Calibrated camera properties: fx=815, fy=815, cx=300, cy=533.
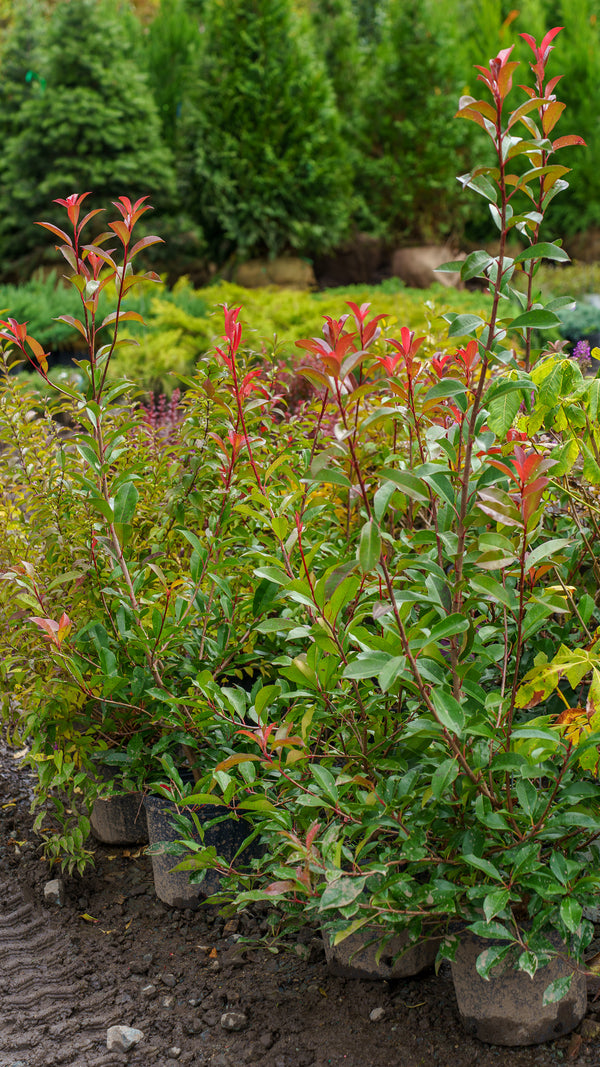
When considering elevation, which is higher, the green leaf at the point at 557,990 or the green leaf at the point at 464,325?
the green leaf at the point at 464,325

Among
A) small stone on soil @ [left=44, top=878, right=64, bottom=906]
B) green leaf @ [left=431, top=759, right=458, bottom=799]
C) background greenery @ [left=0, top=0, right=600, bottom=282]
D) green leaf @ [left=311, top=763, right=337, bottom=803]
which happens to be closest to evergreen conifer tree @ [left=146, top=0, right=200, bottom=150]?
background greenery @ [left=0, top=0, right=600, bottom=282]

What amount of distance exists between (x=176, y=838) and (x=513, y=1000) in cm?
82

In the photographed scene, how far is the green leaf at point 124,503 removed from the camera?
165 centimetres

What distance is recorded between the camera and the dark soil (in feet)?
4.94

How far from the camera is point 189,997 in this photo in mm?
1693

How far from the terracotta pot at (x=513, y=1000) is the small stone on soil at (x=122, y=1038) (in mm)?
635

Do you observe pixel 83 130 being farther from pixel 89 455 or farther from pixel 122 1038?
pixel 122 1038

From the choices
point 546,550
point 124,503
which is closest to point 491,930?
point 546,550

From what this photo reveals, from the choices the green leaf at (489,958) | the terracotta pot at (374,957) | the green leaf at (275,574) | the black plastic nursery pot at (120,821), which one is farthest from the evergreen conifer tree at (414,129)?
the green leaf at (489,958)

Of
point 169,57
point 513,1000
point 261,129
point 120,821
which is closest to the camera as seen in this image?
point 513,1000

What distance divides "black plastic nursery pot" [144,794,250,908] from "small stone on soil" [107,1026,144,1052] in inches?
13.9

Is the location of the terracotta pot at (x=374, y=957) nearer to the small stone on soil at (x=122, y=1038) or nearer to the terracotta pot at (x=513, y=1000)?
the terracotta pot at (x=513, y=1000)

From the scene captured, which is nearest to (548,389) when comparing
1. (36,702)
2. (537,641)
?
(537,641)

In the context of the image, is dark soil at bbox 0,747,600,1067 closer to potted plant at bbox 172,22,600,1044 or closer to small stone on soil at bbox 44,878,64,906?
small stone on soil at bbox 44,878,64,906
